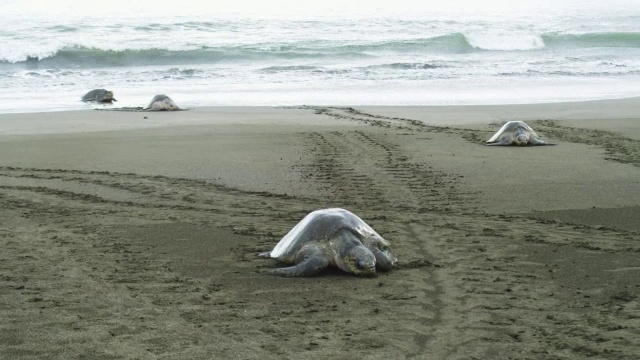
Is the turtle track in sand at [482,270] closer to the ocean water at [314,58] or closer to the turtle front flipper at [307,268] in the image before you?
the turtle front flipper at [307,268]

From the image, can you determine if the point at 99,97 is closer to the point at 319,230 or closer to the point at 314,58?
the point at 314,58

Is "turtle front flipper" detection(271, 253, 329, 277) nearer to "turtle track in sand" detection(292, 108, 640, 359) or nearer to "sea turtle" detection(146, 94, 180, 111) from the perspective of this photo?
"turtle track in sand" detection(292, 108, 640, 359)

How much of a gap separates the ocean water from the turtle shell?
1090 cm

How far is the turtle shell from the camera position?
5.20 metres

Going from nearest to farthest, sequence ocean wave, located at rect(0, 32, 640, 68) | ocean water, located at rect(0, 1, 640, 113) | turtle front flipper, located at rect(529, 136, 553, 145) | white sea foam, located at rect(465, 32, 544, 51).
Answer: turtle front flipper, located at rect(529, 136, 553, 145)
ocean water, located at rect(0, 1, 640, 113)
ocean wave, located at rect(0, 32, 640, 68)
white sea foam, located at rect(465, 32, 544, 51)

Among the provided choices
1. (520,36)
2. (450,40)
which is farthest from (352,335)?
(520,36)

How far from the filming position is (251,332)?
403 cm

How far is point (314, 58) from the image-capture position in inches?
1093

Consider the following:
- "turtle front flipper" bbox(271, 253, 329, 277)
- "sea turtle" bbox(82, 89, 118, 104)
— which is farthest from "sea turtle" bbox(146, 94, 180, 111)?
"turtle front flipper" bbox(271, 253, 329, 277)

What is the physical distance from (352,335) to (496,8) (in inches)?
1892

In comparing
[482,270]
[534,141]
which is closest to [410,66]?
[534,141]

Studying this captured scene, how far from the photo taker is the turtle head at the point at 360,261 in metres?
4.95

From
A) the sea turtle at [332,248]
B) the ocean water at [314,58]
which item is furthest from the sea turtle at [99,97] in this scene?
the sea turtle at [332,248]

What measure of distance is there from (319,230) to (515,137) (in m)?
5.86
